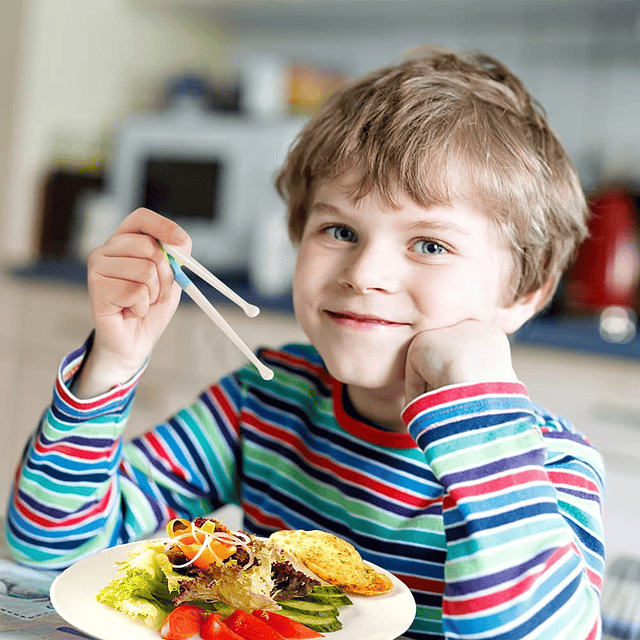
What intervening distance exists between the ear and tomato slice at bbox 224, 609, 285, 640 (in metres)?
0.44

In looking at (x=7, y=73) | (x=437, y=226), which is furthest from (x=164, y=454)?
(x=7, y=73)

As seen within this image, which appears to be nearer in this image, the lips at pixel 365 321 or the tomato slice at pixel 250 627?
the tomato slice at pixel 250 627

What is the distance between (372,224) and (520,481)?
27cm

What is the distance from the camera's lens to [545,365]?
1864 mm

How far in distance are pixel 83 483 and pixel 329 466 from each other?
0.77 feet

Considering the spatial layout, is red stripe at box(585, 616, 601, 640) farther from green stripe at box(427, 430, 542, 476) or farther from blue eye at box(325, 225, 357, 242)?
blue eye at box(325, 225, 357, 242)

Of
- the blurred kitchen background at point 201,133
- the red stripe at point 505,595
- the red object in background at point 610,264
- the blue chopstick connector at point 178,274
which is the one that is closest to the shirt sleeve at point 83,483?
the blue chopstick connector at point 178,274

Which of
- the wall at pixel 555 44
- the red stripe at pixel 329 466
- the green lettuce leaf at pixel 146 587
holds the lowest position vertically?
the red stripe at pixel 329 466

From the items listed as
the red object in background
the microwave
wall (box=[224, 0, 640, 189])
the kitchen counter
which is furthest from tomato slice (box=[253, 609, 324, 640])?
wall (box=[224, 0, 640, 189])

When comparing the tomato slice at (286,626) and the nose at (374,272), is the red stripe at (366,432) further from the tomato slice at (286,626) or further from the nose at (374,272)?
the tomato slice at (286,626)

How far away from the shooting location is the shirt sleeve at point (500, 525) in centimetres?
58

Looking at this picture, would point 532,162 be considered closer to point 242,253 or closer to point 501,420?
point 501,420

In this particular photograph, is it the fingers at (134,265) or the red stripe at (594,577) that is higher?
the fingers at (134,265)

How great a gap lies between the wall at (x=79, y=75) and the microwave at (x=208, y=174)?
0.60ft
